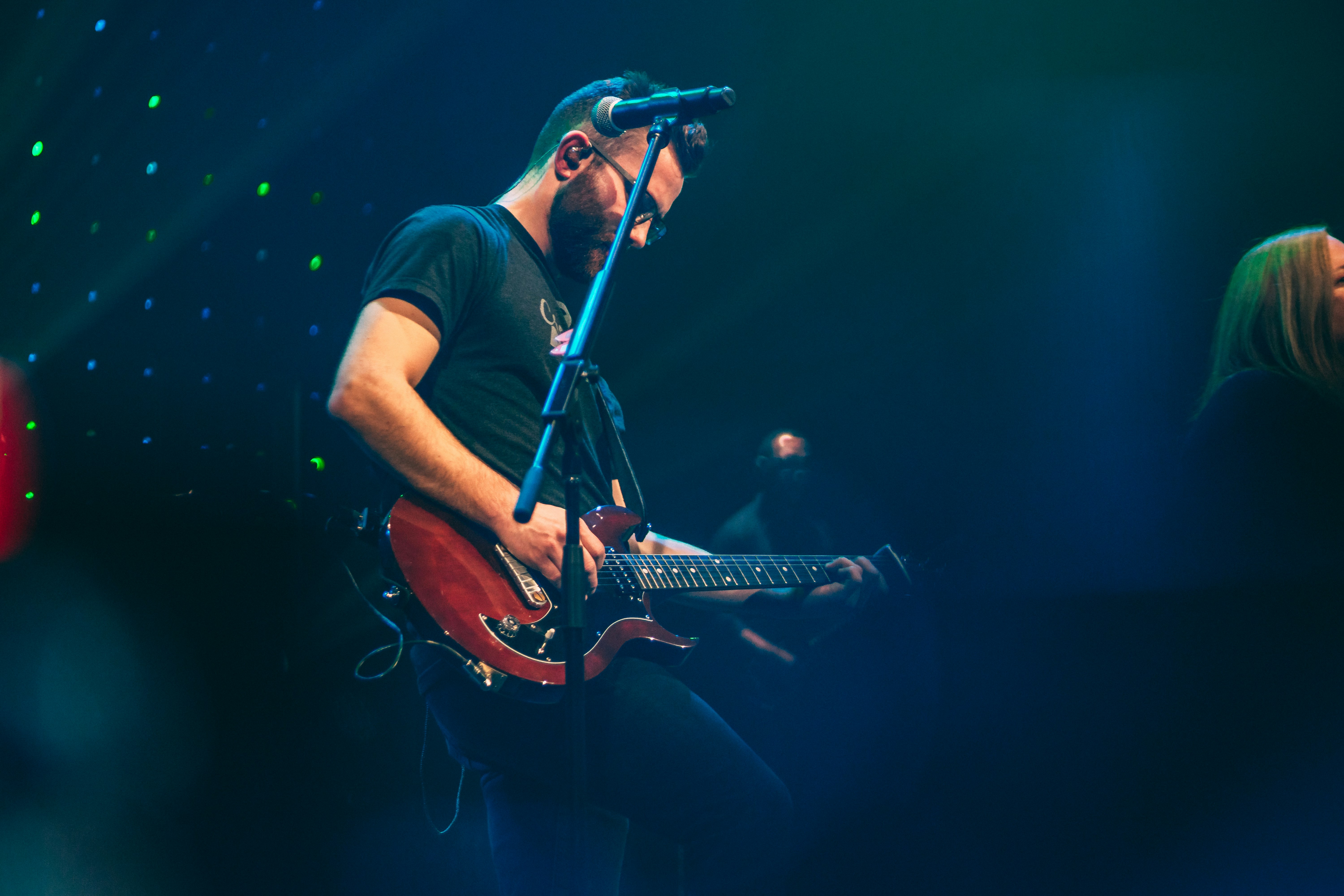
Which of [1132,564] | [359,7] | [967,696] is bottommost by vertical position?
[967,696]

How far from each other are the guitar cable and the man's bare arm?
229 mm

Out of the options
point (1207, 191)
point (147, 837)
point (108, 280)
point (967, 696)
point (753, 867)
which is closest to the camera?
point (753, 867)

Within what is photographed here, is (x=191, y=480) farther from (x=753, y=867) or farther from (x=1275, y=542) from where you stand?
(x=1275, y=542)

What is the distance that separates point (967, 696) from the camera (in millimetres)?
2553

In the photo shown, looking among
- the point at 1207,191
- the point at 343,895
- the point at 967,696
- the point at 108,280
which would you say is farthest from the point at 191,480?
the point at 1207,191

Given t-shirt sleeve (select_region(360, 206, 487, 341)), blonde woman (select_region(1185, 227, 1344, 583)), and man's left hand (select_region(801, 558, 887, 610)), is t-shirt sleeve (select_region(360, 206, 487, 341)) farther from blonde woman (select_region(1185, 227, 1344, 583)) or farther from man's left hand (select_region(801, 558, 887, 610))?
blonde woman (select_region(1185, 227, 1344, 583))

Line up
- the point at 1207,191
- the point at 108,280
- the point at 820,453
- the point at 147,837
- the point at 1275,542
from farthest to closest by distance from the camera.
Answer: the point at 820,453 < the point at 1207,191 < the point at 108,280 < the point at 147,837 < the point at 1275,542

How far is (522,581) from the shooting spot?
4.91ft

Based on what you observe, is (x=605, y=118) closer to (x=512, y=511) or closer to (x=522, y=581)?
(x=512, y=511)

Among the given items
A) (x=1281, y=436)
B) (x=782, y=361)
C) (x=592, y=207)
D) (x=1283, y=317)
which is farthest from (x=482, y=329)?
(x=782, y=361)

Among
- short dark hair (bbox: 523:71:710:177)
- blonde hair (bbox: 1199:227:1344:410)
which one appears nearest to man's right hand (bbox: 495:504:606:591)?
short dark hair (bbox: 523:71:710:177)

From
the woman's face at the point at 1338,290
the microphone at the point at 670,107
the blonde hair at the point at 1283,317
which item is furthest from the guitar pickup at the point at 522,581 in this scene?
the woman's face at the point at 1338,290

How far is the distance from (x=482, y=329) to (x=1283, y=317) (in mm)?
1963

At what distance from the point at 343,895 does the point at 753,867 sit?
140cm
